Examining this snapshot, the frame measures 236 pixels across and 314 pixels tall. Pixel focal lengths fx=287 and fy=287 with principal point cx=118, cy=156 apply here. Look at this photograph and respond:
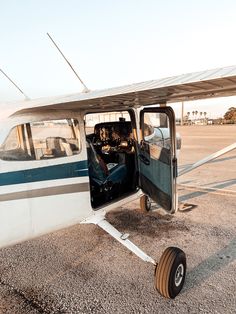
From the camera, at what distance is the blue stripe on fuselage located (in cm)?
287

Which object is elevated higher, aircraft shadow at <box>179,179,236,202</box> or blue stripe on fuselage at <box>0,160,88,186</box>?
blue stripe on fuselage at <box>0,160,88,186</box>

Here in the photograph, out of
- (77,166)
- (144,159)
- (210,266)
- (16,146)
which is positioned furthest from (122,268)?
(16,146)

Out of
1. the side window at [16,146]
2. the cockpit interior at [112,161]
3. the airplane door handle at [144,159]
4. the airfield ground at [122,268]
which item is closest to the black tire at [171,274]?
the airfield ground at [122,268]

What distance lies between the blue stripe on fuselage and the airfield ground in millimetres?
1254

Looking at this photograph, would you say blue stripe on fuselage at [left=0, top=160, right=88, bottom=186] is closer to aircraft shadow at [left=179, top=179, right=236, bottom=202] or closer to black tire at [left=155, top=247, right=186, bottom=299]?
black tire at [left=155, top=247, right=186, bottom=299]

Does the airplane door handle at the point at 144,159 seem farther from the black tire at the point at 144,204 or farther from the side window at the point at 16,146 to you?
the side window at the point at 16,146

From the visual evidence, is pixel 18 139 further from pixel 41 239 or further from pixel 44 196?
pixel 41 239

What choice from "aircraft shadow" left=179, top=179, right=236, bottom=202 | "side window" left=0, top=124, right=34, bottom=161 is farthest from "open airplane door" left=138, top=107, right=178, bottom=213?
"aircraft shadow" left=179, top=179, right=236, bottom=202

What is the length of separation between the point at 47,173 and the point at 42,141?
0.37 m

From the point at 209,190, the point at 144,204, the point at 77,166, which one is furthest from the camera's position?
the point at 209,190

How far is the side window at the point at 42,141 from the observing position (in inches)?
116

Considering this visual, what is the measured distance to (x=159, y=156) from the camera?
13.2ft

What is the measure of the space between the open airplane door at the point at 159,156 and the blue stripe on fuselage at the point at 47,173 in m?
1.09

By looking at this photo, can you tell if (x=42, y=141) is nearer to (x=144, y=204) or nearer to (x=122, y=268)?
(x=122, y=268)
